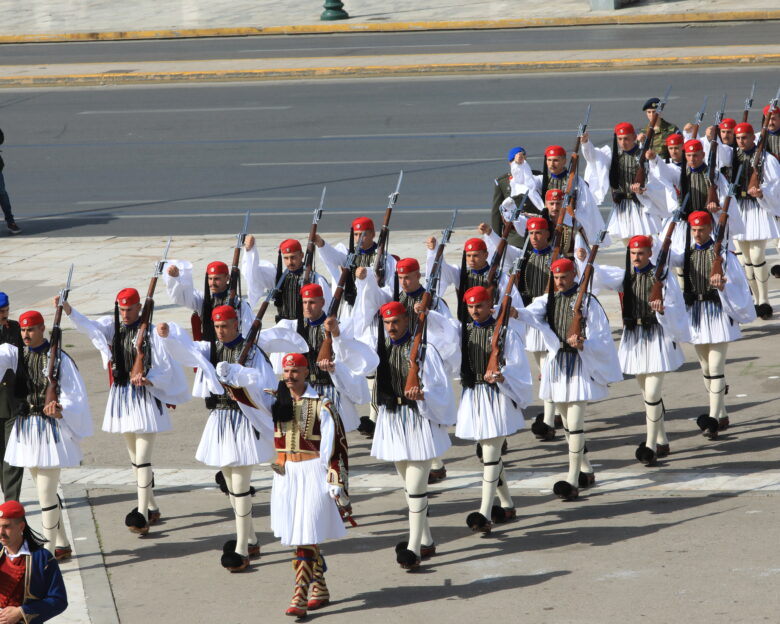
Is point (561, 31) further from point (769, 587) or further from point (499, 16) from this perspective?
point (769, 587)

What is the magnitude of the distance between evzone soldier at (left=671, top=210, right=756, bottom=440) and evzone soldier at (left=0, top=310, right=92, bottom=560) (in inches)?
227

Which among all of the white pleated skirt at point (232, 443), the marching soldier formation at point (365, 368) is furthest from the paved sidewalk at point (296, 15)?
the white pleated skirt at point (232, 443)

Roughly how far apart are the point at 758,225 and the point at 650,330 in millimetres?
5052

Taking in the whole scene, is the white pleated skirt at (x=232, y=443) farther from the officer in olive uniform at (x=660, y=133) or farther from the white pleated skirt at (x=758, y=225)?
the officer in olive uniform at (x=660, y=133)

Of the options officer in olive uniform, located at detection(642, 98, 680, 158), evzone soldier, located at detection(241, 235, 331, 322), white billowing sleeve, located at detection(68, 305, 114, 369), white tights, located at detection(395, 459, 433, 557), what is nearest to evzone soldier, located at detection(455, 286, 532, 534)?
white tights, located at detection(395, 459, 433, 557)

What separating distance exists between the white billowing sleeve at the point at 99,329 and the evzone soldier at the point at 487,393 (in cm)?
302

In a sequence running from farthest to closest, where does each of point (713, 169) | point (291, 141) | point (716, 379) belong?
point (291, 141)
point (713, 169)
point (716, 379)

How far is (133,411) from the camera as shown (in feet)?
39.3

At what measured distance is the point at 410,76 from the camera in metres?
34.7

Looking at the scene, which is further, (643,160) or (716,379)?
(643,160)

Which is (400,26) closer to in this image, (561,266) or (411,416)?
(561,266)

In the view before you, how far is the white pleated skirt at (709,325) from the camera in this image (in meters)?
13.6

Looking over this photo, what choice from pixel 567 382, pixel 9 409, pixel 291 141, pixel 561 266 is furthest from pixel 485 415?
pixel 291 141

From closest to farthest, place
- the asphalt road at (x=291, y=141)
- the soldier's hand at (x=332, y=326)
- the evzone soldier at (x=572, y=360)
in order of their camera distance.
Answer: the soldier's hand at (x=332, y=326)
the evzone soldier at (x=572, y=360)
the asphalt road at (x=291, y=141)
